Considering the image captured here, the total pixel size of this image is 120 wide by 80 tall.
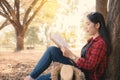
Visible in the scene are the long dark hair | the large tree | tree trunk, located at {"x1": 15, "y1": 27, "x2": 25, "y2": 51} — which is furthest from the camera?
tree trunk, located at {"x1": 15, "y1": 27, "x2": 25, "y2": 51}

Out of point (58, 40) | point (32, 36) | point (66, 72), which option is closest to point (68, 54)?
point (58, 40)

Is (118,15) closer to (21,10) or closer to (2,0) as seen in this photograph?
(2,0)

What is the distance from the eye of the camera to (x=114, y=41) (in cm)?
490

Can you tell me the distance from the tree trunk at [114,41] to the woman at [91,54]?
13 cm

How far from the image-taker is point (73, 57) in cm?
464

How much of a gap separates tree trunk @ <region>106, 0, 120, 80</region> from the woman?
0.42 ft

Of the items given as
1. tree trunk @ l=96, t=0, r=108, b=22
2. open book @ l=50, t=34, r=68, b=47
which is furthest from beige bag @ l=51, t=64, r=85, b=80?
tree trunk @ l=96, t=0, r=108, b=22

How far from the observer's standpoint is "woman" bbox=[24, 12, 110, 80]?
458cm

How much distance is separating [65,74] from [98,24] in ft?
3.33

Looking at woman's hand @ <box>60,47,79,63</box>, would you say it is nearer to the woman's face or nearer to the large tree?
the woman's face

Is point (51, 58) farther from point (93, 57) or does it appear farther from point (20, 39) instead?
point (20, 39)

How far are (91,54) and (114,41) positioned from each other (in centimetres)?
52

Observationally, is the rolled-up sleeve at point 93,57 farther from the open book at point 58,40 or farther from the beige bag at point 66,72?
the open book at point 58,40

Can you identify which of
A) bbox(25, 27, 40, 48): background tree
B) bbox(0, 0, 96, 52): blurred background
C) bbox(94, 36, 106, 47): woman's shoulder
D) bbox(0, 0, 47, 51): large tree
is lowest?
bbox(25, 27, 40, 48): background tree
